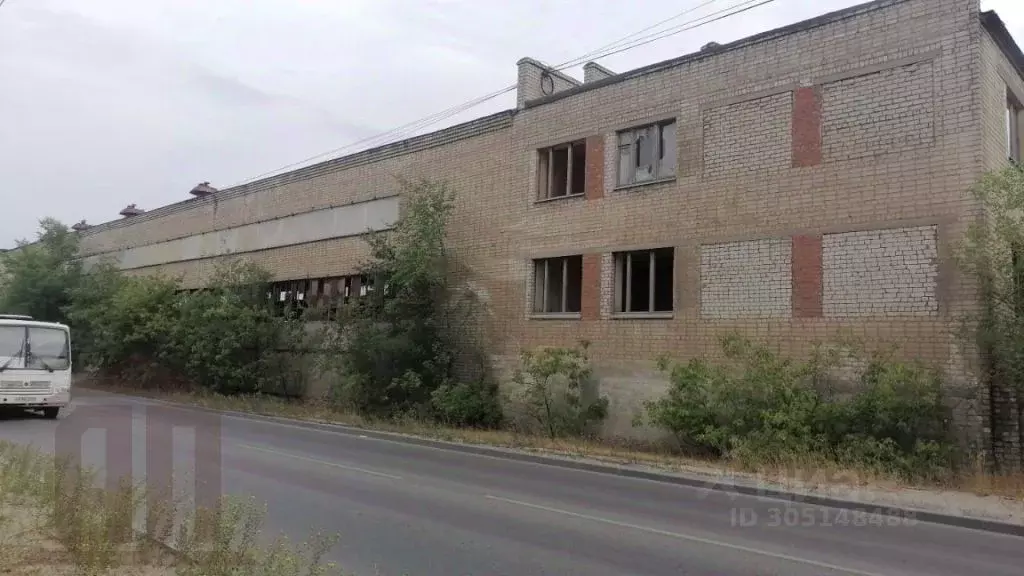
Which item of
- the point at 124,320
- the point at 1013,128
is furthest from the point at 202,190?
the point at 1013,128

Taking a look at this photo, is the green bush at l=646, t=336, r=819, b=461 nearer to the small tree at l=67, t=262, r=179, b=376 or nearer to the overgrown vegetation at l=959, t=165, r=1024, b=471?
the overgrown vegetation at l=959, t=165, r=1024, b=471

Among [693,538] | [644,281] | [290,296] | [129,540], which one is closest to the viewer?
[129,540]

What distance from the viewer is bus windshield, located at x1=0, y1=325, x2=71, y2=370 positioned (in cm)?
1706

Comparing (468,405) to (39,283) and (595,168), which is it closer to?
(595,168)

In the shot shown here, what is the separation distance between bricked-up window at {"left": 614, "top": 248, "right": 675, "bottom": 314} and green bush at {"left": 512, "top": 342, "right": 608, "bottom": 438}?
1534 millimetres

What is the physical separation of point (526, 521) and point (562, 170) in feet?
42.8

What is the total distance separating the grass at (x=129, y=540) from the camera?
17.1 feet

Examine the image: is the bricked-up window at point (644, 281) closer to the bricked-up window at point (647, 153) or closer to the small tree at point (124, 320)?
the bricked-up window at point (647, 153)

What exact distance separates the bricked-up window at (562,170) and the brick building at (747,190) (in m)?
0.04

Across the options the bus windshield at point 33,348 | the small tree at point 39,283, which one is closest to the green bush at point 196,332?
the small tree at point 39,283

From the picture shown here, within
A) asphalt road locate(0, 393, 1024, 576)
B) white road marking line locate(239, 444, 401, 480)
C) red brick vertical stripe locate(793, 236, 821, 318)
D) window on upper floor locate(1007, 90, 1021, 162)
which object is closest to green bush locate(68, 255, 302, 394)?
asphalt road locate(0, 393, 1024, 576)

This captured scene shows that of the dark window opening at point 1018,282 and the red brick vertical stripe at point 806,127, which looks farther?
the red brick vertical stripe at point 806,127

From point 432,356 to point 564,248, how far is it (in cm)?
506

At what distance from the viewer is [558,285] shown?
776 inches
